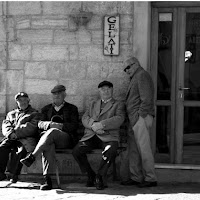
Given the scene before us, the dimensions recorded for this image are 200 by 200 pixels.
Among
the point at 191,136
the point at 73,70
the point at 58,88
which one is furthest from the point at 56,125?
the point at 191,136

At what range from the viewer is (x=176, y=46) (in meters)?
7.21

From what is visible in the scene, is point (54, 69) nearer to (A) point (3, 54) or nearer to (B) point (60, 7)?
(A) point (3, 54)

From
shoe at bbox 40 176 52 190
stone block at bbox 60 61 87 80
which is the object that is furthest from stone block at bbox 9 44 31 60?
shoe at bbox 40 176 52 190

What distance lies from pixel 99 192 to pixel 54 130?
3.38 ft

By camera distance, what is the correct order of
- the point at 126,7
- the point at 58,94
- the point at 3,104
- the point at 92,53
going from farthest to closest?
the point at 3,104, the point at 92,53, the point at 126,7, the point at 58,94

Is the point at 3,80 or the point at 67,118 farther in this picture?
the point at 3,80

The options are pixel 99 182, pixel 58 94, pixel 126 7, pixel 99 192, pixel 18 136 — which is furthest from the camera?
pixel 126 7

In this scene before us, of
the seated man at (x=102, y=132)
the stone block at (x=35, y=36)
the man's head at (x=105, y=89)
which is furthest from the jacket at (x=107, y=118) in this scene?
the stone block at (x=35, y=36)

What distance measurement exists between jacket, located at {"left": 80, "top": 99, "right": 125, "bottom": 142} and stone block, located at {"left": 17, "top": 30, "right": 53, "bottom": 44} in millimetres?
1231

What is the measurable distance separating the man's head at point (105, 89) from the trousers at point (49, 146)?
776mm

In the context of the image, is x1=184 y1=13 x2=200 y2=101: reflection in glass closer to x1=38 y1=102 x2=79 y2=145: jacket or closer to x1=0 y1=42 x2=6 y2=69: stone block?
x1=38 y1=102 x2=79 y2=145: jacket

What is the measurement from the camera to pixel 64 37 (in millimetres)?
7309

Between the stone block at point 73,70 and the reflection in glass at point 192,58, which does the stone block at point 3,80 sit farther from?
the reflection in glass at point 192,58

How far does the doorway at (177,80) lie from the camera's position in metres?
7.20
